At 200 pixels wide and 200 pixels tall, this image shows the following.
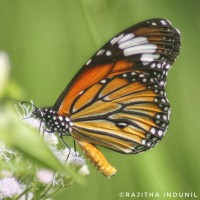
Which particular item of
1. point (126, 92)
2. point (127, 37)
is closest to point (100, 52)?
point (127, 37)

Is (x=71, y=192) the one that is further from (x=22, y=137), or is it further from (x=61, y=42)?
(x=22, y=137)

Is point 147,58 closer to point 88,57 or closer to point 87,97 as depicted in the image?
point 87,97

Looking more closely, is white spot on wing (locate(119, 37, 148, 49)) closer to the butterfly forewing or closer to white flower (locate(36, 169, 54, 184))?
the butterfly forewing

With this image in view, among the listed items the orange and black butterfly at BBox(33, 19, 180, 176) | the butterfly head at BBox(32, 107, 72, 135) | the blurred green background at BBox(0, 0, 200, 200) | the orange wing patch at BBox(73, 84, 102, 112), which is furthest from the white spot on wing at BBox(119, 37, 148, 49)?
the blurred green background at BBox(0, 0, 200, 200)

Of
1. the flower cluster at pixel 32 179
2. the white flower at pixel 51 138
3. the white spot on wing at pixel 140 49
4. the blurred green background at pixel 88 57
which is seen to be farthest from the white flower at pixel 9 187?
the blurred green background at pixel 88 57

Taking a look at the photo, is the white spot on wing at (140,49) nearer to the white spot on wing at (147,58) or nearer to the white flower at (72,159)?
the white spot on wing at (147,58)
